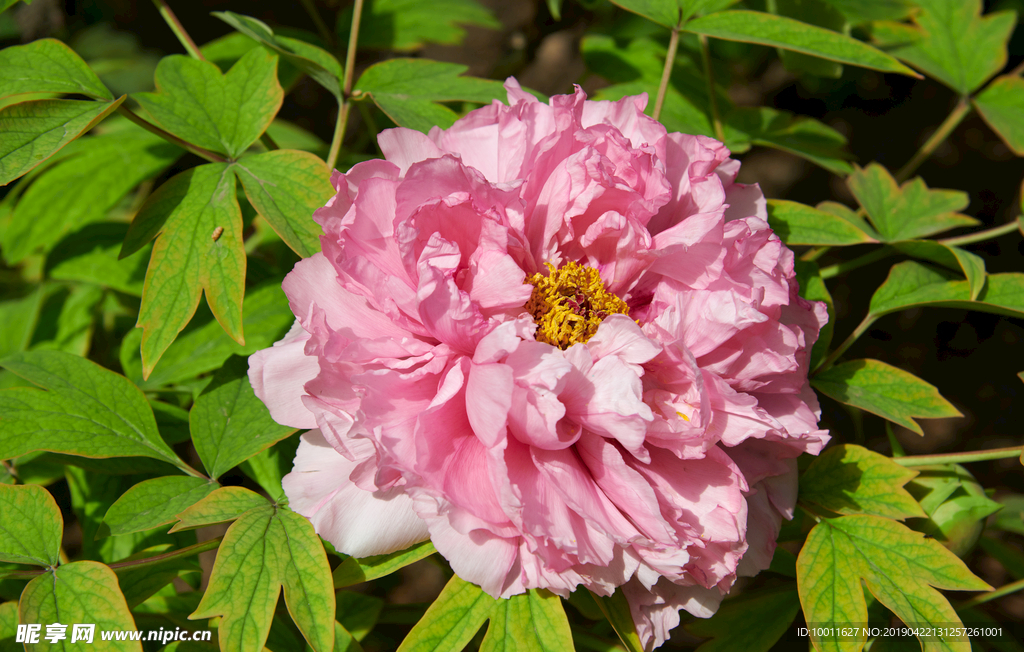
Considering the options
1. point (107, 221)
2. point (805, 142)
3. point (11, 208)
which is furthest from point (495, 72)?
point (11, 208)

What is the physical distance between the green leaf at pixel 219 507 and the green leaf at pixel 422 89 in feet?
2.20

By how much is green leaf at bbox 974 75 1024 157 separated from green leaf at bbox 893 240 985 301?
526 mm

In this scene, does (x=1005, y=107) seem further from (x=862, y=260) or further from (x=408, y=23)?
(x=408, y=23)

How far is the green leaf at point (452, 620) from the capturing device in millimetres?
895

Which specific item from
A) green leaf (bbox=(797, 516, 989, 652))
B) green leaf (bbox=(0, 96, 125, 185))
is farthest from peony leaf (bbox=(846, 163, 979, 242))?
green leaf (bbox=(0, 96, 125, 185))

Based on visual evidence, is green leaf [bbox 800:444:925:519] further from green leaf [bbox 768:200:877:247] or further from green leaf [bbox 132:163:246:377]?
green leaf [bbox 132:163:246:377]

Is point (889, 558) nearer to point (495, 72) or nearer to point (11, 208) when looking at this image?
point (495, 72)

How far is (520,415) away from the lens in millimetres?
792

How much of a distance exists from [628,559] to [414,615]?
21.9 inches

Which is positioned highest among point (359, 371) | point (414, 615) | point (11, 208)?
point (359, 371)

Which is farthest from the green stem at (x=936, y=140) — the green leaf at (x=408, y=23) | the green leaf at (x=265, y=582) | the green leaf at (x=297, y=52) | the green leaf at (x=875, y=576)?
the green leaf at (x=265, y=582)

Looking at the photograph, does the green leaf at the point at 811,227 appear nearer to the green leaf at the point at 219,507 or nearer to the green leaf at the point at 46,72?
the green leaf at the point at 219,507

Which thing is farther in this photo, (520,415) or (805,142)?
(805,142)

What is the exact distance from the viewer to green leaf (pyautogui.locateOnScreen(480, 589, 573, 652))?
0.90 metres
